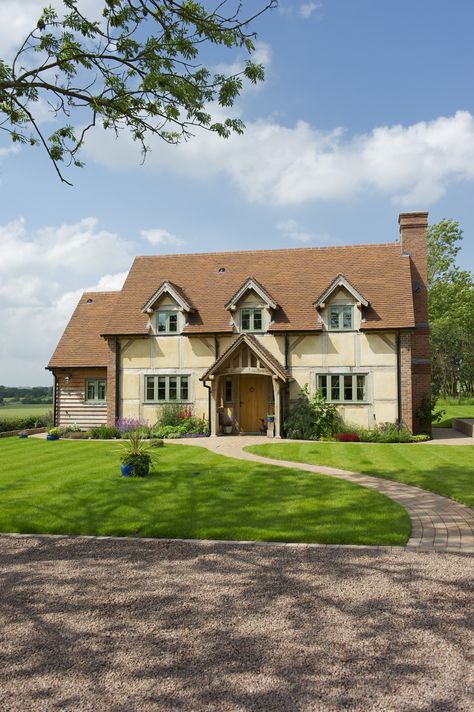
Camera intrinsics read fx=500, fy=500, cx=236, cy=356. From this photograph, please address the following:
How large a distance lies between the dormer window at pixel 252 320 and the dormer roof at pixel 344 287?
2961mm

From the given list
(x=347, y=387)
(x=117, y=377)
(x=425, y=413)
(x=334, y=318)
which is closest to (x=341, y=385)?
(x=347, y=387)

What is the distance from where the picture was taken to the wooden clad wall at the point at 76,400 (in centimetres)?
2892

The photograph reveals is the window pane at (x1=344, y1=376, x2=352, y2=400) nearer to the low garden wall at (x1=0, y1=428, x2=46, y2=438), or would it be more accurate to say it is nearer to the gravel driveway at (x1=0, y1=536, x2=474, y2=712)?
the low garden wall at (x1=0, y1=428, x2=46, y2=438)

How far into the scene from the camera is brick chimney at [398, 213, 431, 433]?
2627cm

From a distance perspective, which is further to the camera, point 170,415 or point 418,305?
point 418,305

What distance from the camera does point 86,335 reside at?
101 feet

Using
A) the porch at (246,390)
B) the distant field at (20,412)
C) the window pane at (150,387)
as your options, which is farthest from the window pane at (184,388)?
the distant field at (20,412)

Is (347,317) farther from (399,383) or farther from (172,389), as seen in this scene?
(172,389)

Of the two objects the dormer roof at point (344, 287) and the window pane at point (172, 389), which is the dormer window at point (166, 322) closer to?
the window pane at point (172, 389)

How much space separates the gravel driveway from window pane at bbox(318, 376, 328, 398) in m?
17.6

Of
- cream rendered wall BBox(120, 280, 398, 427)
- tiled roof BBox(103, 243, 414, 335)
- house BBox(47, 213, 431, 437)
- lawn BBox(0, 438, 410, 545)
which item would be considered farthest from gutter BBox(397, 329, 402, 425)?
lawn BBox(0, 438, 410, 545)

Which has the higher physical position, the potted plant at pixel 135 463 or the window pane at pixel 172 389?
the window pane at pixel 172 389

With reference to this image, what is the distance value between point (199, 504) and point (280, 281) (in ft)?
61.4

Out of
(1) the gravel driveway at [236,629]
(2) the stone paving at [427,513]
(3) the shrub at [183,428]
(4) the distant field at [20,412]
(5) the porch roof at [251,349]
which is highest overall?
(5) the porch roof at [251,349]
